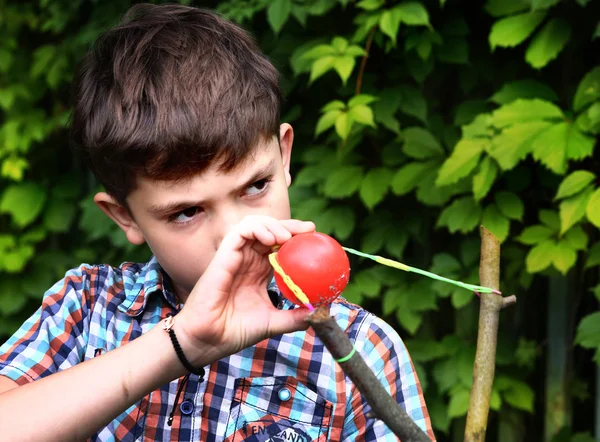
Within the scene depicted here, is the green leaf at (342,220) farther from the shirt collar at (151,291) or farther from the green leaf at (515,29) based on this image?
the shirt collar at (151,291)

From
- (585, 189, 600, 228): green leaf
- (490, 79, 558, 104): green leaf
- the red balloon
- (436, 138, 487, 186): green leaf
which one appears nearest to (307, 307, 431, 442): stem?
the red balloon

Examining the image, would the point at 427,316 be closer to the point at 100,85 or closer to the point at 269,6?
the point at 269,6

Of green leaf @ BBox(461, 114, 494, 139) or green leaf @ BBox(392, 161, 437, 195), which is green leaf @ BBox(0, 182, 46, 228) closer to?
green leaf @ BBox(392, 161, 437, 195)

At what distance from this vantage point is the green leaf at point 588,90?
83.4 inches

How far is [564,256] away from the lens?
2193mm

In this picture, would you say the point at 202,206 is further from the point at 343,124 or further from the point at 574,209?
the point at 574,209

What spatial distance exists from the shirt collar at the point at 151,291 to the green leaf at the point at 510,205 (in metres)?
1.01

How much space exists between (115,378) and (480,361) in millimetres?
561

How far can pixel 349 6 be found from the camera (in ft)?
8.79

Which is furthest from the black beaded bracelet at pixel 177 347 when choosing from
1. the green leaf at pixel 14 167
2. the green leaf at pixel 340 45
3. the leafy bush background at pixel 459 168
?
the green leaf at pixel 14 167

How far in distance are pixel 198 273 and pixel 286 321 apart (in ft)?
0.96

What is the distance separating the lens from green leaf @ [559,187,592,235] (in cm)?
208

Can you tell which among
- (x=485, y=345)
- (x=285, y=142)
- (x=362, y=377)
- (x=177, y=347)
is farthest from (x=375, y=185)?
(x=362, y=377)

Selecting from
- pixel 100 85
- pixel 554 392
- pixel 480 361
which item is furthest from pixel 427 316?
pixel 480 361
